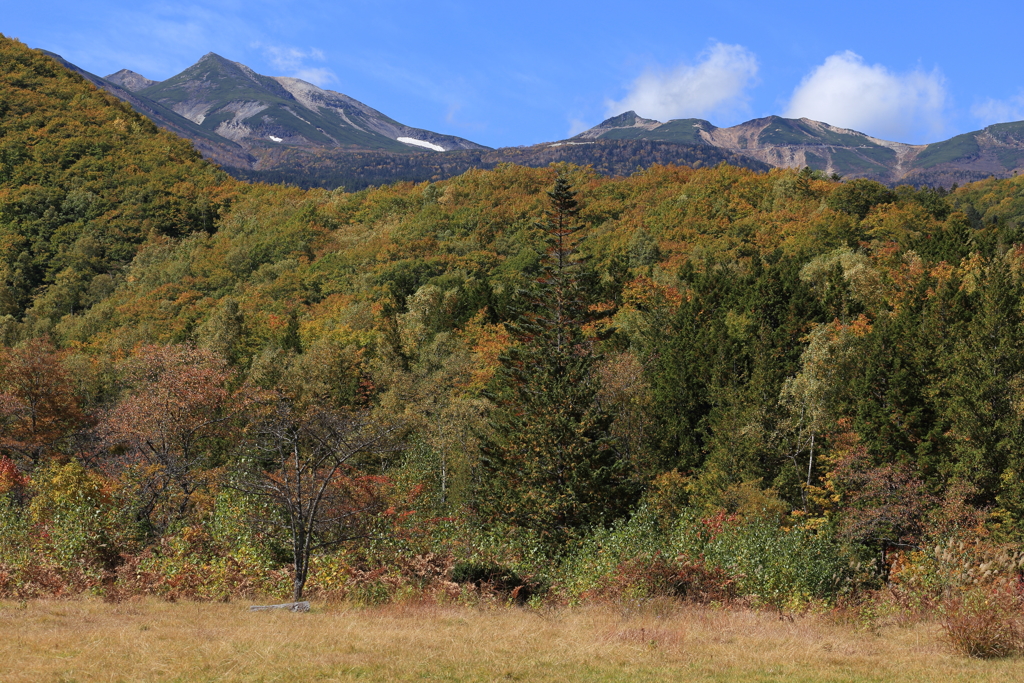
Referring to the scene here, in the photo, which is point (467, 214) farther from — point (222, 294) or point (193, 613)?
point (193, 613)

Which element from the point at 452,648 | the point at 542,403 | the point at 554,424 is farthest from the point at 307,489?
the point at 542,403

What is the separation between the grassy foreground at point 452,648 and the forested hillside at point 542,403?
12.3 ft

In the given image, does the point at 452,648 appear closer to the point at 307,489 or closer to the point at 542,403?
the point at 307,489

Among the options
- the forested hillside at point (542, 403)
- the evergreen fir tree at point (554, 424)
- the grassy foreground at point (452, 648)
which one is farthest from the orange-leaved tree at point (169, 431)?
the grassy foreground at point (452, 648)

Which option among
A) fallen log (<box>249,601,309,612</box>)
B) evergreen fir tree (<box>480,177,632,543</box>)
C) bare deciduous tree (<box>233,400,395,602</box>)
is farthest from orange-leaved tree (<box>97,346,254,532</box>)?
evergreen fir tree (<box>480,177,632,543</box>)

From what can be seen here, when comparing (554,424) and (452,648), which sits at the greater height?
(554,424)

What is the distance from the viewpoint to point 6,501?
102ft

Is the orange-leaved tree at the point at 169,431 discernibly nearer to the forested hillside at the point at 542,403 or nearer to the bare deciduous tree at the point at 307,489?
the forested hillside at the point at 542,403

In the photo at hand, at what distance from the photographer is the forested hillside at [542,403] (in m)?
24.4

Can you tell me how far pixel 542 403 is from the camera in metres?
41.2

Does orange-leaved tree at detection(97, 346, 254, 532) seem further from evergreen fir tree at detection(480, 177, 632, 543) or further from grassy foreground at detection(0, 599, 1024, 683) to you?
grassy foreground at detection(0, 599, 1024, 683)

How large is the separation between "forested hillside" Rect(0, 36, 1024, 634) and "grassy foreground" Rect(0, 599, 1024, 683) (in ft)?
12.3

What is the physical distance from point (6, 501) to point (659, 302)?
5588 centimetres

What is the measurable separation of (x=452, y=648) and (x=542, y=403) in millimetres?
26294
